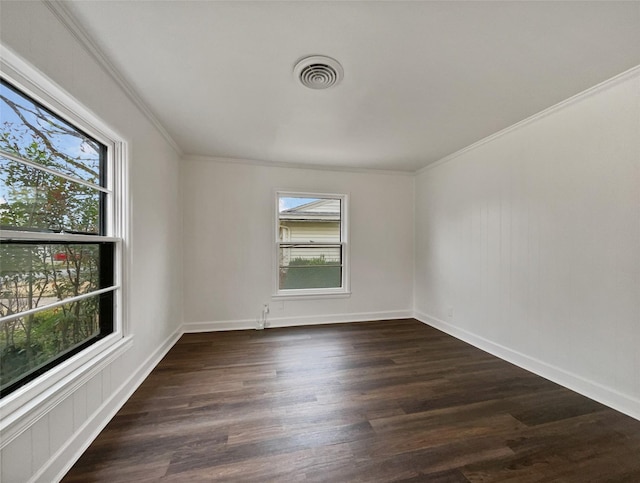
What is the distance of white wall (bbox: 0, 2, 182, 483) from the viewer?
Answer: 1164mm

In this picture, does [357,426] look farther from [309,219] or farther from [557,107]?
[557,107]

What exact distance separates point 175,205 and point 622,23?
3915mm

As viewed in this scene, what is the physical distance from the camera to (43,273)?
1.39m

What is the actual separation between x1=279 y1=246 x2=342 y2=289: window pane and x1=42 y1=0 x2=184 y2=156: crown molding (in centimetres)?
230

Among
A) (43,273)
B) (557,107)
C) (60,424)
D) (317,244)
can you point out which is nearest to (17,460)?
(60,424)

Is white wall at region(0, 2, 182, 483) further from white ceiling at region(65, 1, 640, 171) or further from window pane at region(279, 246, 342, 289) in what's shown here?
window pane at region(279, 246, 342, 289)

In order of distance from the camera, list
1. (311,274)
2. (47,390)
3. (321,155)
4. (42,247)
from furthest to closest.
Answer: (311,274) → (321,155) → (42,247) → (47,390)

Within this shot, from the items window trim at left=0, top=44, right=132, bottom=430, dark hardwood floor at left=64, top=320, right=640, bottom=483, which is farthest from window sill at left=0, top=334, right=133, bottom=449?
dark hardwood floor at left=64, top=320, right=640, bottom=483

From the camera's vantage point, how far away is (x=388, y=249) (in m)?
4.26

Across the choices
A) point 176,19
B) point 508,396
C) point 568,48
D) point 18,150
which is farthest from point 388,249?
point 18,150

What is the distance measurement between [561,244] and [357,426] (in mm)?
2205

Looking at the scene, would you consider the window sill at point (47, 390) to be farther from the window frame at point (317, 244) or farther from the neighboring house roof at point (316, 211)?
the neighboring house roof at point (316, 211)

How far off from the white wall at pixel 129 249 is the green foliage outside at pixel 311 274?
1464 mm

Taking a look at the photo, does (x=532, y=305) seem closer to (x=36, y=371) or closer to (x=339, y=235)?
(x=339, y=235)
